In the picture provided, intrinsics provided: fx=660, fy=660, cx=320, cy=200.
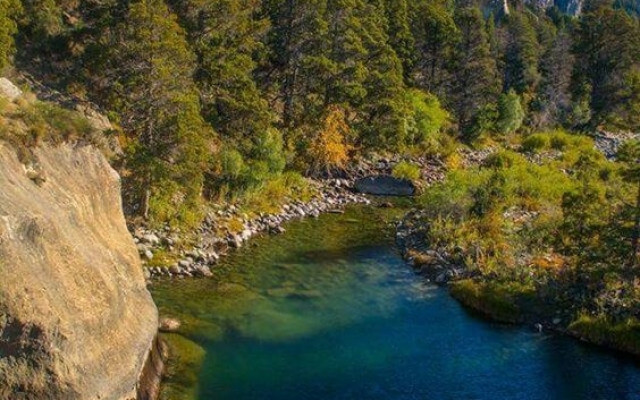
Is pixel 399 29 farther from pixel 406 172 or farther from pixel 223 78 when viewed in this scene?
A: pixel 223 78

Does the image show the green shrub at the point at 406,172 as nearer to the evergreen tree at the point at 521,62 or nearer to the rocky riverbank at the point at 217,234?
the rocky riverbank at the point at 217,234

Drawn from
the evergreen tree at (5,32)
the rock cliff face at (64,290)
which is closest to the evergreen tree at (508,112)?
the evergreen tree at (5,32)

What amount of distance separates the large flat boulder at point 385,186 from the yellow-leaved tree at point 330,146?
3164 millimetres

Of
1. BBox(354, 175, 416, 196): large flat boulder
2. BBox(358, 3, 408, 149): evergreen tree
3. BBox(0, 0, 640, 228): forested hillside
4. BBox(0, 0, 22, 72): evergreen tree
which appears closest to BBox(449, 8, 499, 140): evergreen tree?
BBox(0, 0, 640, 228): forested hillside

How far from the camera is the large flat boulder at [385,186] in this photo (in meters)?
65.9

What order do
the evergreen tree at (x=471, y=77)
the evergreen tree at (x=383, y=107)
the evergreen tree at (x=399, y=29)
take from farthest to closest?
the evergreen tree at (x=471, y=77) → the evergreen tree at (x=399, y=29) → the evergreen tree at (x=383, y=107)

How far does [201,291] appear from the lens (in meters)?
38.1

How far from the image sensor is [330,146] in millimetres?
66062

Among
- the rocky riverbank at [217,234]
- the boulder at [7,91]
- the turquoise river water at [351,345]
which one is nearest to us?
the boulder at [7,91]

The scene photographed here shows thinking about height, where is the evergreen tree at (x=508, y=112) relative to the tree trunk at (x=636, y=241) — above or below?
above

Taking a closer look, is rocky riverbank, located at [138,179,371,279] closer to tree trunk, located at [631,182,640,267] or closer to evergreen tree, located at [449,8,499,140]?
tree trunk, located at [631,182,640,267]

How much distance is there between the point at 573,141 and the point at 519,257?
54686 millimetres

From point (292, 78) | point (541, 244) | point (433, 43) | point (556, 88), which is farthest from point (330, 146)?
point (556, 88)

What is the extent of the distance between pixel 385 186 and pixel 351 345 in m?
35.4
